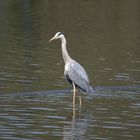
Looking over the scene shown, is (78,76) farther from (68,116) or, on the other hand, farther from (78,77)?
(68,116)

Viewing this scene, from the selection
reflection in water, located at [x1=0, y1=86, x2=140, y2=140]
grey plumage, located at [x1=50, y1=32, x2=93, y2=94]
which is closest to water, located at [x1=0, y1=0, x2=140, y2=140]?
reflection in water, located at [x1=0, y1=86, x2=140, y2=140]

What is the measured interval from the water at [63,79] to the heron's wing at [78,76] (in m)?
0.48

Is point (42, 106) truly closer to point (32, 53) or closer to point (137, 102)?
point (137, 102)

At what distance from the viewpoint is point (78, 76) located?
17828 mm

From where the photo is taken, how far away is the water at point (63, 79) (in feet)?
49.1

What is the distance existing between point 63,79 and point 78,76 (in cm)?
376

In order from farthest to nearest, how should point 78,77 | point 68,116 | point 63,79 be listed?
point 63,79
point 78,77
point 68,116

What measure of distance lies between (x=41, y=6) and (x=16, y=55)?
27038 millimetres

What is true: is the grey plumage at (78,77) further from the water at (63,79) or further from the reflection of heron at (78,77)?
the water at (63,79)

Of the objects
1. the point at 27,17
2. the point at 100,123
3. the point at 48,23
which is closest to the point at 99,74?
the point at 100,123

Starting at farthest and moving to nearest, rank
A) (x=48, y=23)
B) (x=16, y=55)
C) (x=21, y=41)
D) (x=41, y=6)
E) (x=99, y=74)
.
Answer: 1. (x=41, y=6)
2. (x=48, y=23)
3. (x=21, y=41)
4. (x=16, y=55)
5. (x=99, y=74)

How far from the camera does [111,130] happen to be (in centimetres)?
1475

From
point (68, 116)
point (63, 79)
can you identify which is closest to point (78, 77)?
point (68, 116)

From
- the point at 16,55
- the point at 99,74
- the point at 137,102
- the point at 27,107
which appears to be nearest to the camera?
the point at 27,107
